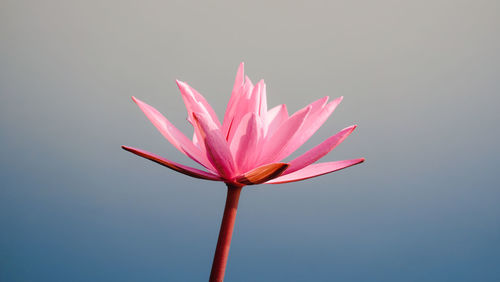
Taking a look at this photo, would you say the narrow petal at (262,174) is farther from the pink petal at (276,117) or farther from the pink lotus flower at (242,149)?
the pink petal at (276,117)

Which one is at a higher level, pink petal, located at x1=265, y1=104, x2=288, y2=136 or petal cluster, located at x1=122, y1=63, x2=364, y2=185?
pink petal, located at x1=265, y1=104, x2=288, y2=136

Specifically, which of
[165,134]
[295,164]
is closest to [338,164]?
[295,164]

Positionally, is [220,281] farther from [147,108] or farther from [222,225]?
[147,108]

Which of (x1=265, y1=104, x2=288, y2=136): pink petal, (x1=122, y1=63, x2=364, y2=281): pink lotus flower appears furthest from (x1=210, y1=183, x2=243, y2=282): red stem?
(x1=265, y1=104, x2=288, y2=136): pink petal

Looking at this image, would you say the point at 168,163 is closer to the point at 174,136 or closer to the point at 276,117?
the point at 174,136

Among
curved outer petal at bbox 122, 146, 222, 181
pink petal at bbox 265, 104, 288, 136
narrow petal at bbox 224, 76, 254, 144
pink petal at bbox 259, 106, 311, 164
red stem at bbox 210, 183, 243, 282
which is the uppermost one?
pink petal at bbox 265, 104, 288, 136

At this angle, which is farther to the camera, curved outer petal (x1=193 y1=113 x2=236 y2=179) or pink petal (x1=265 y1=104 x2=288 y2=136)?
pink petal (x1=265 y1=104 x2=288 y2=136)

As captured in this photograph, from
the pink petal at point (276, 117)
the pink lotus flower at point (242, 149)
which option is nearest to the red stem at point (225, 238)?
the pink lotus flower at point (242, 149)

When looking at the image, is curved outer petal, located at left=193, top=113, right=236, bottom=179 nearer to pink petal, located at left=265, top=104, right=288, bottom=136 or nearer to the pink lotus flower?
the pink lotus flower
